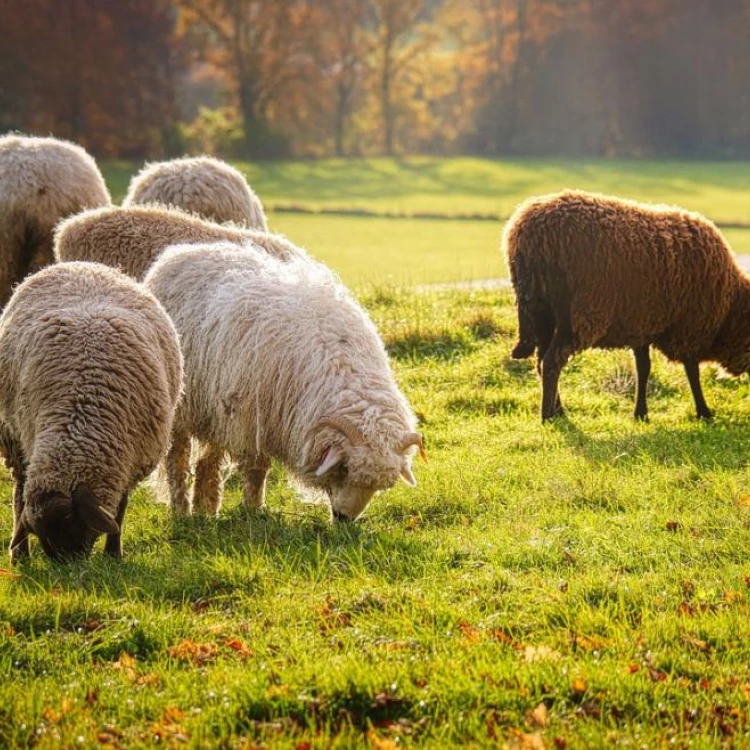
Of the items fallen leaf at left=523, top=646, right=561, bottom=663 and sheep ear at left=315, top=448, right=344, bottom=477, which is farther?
sheep ear at left=315, top=448, right=344, bottom=477

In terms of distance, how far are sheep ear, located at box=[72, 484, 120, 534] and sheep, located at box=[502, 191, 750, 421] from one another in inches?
172

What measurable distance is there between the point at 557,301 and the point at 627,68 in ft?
176

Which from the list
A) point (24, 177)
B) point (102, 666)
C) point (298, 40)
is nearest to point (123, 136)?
point (298, 40)

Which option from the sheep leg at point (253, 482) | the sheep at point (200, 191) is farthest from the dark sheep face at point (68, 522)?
the sheep at point (200, 191)

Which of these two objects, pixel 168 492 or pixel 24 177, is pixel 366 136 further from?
pixel 168 492

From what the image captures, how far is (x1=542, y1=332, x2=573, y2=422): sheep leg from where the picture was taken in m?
9.34

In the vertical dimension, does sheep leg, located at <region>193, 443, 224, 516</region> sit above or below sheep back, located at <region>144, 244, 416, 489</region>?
below

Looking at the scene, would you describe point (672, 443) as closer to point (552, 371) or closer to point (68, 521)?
point (552, 371)

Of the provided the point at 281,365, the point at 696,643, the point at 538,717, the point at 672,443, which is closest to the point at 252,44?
the point at 672,443

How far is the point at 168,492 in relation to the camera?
764 centimetres

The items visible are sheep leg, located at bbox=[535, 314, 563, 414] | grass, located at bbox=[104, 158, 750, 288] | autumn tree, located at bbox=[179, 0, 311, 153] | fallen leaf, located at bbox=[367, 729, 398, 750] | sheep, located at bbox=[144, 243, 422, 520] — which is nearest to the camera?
fallen leaf, located at bbox=[367, 729, 398, 750]

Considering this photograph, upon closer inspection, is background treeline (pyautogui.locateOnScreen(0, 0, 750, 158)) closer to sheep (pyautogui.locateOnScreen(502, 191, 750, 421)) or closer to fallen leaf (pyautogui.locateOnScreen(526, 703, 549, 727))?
sheep (pyautogui.locateOnScreen(502, 191, 750, 421))

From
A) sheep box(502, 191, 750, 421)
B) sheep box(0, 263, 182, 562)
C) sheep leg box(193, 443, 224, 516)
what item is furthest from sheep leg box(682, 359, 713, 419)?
sheep box(0, 263, 182, 562)

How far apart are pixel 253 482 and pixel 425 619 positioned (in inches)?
94.7
